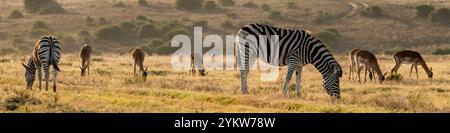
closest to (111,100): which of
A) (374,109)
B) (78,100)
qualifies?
(78,100)

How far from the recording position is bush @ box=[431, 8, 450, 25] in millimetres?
79250

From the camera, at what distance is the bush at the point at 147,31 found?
73.7 metres

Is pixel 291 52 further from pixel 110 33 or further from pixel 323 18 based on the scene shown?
pixel 323 18

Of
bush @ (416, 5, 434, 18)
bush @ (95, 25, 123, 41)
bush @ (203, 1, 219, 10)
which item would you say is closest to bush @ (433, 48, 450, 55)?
bush @ (416, 5, 434, 18)

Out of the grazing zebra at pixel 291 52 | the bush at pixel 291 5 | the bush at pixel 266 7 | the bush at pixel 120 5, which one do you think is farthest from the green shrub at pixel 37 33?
the grazing zebra at pixel 291 52

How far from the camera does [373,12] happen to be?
83125mm

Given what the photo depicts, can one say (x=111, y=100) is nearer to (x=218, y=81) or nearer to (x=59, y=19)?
(x=218, y=81)

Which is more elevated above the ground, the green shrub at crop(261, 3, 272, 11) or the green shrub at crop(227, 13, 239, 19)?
the green shrub at crop(261, 3, 272, 11)

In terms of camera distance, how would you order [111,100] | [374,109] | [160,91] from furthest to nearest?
[160,91]
[111,100]
[374,109]

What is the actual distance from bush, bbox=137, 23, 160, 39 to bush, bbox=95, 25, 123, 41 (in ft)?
7.18

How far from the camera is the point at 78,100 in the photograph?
757 inches

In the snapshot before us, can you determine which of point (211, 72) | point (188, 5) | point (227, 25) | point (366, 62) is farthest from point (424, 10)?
point (366, 62)

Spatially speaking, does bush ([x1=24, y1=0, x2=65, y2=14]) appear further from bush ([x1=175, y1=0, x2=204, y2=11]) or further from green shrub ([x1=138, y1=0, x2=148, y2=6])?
bush ([x1=175, y1=0, x2=204, y2=11])

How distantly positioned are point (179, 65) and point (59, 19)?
41935 millimetres
